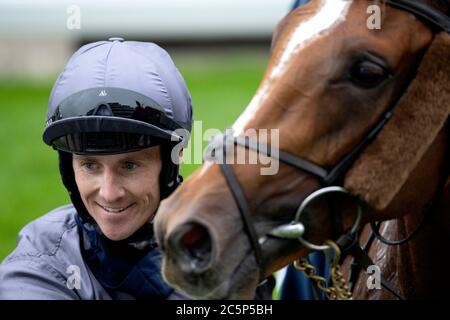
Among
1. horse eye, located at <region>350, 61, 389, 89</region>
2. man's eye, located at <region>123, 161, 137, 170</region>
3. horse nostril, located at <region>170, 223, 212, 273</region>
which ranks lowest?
horse nostril, located at <region>170, 223, 212, 273</region>

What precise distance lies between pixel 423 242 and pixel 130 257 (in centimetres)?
106

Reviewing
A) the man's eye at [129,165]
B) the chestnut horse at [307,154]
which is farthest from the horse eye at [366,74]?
the man's eye at [129,165]

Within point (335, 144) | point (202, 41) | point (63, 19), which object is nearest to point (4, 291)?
point (335, 144)

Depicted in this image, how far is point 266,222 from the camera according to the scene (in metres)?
2.21

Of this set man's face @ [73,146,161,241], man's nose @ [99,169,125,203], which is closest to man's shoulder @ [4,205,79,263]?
man's face @ [73,146,161,241]

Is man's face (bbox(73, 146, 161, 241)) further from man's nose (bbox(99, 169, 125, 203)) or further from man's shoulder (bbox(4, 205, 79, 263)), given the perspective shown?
man's shoulder (bbox(4, 205, 79, 263))

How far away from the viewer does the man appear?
2744 mm

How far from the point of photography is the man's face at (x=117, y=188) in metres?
2.78

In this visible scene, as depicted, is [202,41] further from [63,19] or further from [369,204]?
[369,204]

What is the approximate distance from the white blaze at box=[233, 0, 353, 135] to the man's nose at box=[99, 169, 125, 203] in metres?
0.70

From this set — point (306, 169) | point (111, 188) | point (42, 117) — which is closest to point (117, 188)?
point (111, 188)

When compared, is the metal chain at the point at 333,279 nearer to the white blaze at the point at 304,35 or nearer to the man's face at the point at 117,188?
the white blaze at the point at 304,35

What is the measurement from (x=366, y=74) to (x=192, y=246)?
700mm

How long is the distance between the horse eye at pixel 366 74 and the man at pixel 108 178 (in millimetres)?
862
